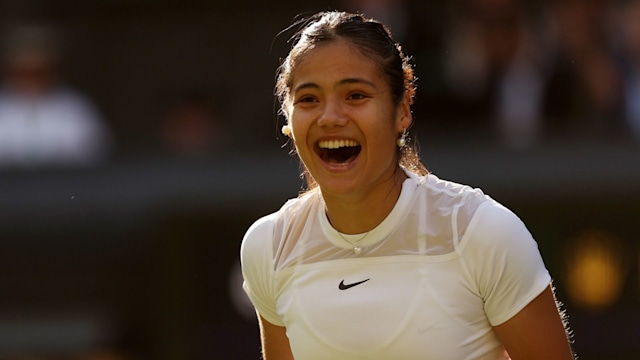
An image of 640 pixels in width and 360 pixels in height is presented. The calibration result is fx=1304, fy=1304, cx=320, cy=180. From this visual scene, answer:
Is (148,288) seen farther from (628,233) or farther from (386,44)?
(386,44)

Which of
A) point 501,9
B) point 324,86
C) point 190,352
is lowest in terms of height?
point 190,352

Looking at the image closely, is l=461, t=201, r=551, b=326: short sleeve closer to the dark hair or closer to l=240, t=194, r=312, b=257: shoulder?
the dark hair

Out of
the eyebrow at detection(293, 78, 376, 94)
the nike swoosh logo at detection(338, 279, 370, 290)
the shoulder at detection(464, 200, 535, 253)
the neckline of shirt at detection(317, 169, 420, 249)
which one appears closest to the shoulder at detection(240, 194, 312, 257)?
the neckline of shirt at detection(317, 169, 420, 249)

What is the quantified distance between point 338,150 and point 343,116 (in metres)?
0.16

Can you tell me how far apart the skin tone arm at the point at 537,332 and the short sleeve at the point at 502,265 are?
0.02 metres

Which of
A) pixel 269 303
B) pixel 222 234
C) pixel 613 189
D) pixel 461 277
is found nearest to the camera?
pixel 461 277

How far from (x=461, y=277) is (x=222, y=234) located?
12.0 feet

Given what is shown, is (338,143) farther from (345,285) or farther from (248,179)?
(248,179)

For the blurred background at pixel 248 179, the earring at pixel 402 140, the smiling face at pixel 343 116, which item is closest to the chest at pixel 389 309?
the smiling face at pixel 343 116

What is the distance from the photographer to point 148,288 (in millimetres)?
6891

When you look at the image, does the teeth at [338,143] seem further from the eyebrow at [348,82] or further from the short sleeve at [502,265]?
the short sleeve at [502,265]

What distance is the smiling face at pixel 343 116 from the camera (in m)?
3.24

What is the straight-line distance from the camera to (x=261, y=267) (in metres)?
3.49

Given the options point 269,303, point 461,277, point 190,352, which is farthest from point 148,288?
point 461,277
